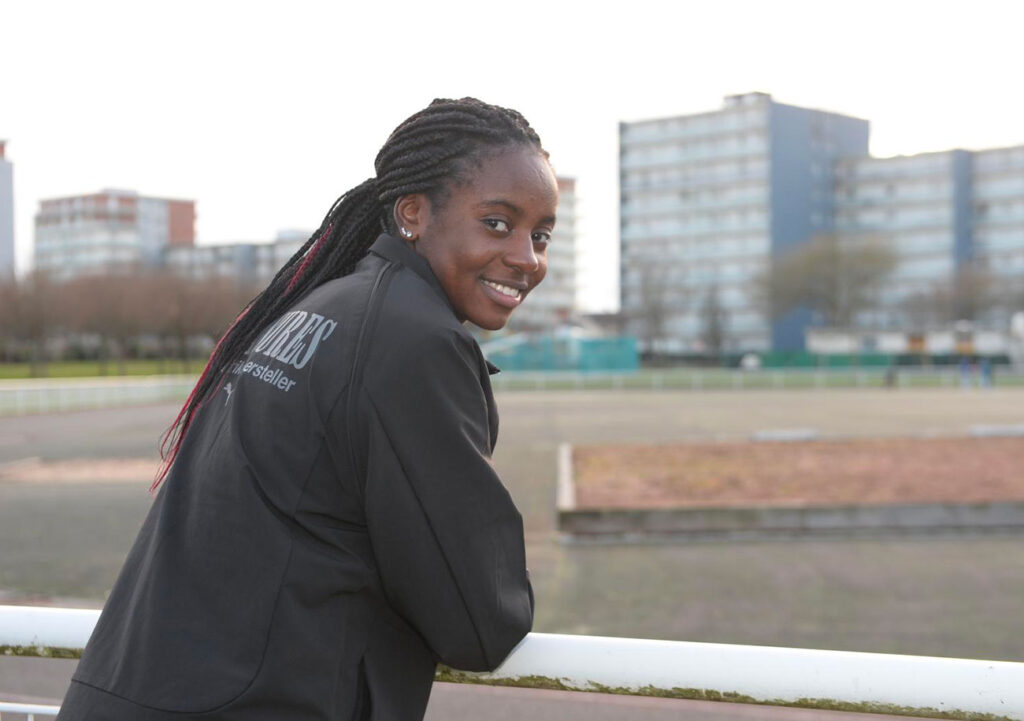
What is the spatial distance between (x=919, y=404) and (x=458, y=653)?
33.1 meters

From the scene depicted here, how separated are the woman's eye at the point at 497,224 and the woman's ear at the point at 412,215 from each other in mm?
98

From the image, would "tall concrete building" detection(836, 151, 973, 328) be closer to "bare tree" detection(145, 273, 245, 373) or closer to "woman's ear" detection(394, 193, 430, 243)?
"bare tree" detection(145, 273, 245, 373)

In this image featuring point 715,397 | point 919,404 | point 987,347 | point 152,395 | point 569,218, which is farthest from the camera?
point 569,218

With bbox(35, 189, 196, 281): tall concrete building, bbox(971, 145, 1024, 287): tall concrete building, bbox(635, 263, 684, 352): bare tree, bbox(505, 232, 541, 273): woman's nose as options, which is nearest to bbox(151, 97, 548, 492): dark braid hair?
bbox(505, 232, 541, 273): woman's nose

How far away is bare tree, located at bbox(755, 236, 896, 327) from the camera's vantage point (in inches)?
3199

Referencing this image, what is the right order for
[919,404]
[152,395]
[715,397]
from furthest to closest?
[715,397], [152,395], [919,404]

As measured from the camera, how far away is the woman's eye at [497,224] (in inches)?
66.1

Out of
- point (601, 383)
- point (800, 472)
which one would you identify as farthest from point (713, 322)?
point (800, 472)

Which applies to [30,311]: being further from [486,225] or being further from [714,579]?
[486,225]

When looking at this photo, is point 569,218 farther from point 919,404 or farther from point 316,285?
point 316,285

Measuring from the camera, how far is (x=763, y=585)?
763 cm

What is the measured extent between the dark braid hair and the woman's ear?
0.5 inches

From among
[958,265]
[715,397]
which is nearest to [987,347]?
[958,265]

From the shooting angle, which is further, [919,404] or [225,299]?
[225,299]
